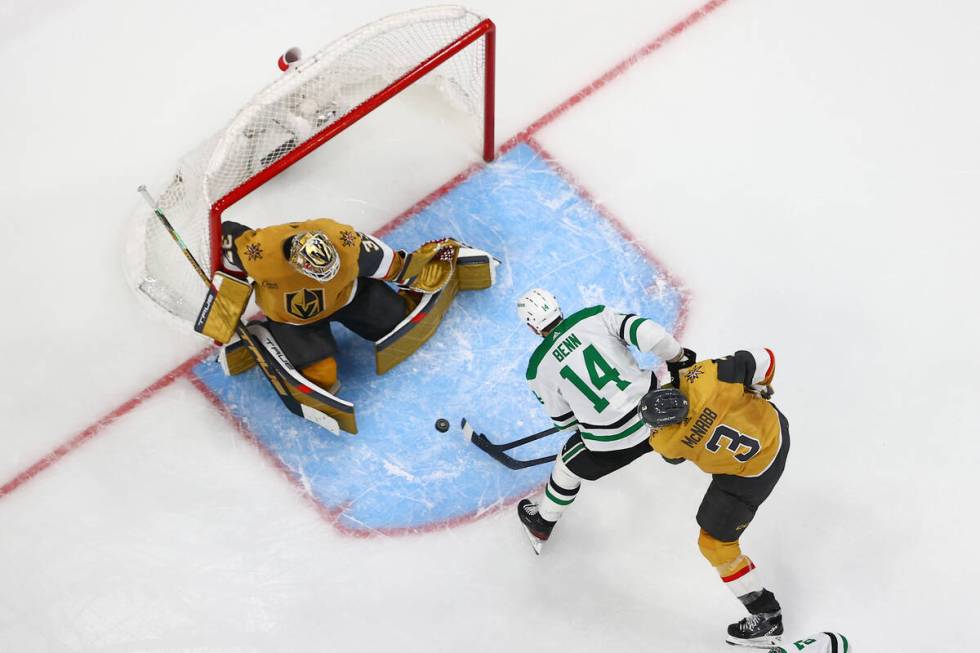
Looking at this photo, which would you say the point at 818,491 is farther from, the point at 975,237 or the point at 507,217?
the point at 507,217

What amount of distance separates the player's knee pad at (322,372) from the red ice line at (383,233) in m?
0.38

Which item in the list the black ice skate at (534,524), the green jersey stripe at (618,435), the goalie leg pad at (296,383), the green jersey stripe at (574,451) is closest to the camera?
the green jersey stripe at (618,435)

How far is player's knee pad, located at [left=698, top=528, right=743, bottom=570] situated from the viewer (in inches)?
178

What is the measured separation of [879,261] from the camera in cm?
555

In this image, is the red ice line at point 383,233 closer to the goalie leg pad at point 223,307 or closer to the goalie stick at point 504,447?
the goalie stick at point 504,447

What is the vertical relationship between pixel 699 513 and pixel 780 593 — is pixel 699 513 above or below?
above

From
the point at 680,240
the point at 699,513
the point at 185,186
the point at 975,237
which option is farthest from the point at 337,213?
the point at 975,237

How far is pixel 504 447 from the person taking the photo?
511 cm

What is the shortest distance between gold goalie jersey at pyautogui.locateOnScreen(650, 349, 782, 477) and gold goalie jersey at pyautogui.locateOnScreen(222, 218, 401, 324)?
1.32m

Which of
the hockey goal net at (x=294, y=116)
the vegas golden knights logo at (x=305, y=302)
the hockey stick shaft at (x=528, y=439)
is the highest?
the hockey goal net at (x=294, y=116)

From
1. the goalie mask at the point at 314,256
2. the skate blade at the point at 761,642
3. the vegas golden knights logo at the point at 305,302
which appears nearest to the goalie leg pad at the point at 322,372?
the vegas golden knights logo at the point at 305,302

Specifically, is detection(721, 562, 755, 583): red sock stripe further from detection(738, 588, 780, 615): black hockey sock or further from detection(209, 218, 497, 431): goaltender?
detection(209, 218, 497, 431): goaltender

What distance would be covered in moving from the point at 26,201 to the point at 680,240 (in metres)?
2.96

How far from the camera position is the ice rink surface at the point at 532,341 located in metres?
4.98
